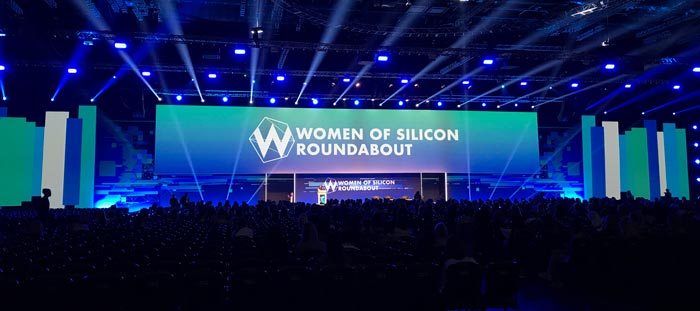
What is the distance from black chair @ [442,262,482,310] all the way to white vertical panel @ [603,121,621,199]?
20571 mm

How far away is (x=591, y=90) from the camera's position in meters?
22.1

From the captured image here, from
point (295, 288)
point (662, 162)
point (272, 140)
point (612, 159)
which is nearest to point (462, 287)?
point (295, 288)

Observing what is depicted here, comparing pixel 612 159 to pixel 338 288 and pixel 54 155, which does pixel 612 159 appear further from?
pixel 54 155

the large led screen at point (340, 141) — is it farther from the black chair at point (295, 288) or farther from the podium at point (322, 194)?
the black chair at point (295, 288)

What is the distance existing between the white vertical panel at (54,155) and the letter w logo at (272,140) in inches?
293

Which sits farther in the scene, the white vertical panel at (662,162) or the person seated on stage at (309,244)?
the white vertical panel at (662,162)

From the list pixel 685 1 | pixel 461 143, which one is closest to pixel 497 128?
pixel 461 143

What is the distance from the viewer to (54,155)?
64.6ft

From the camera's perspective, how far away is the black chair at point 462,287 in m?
5.41

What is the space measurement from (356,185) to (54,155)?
12431mm

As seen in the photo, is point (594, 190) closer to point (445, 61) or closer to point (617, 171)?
point (617, 171)

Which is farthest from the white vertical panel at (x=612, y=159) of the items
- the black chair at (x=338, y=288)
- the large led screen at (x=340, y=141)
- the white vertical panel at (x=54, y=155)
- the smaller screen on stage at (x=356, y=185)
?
the white vertical panel at (x=54, y=155)

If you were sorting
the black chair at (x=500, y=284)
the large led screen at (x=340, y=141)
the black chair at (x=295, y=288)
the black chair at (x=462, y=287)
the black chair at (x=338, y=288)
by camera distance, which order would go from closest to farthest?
the black chair at (x=295, y=288) → the black chair at (x=338, y=288) → the black chair at (x=462, y=287) → the black chair at (x=500, y=284) → the large led screen at (x=340, y=141)

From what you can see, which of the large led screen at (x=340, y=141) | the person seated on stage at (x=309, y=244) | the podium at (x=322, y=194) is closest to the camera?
the person seated on stage at (x=309, y=244)
